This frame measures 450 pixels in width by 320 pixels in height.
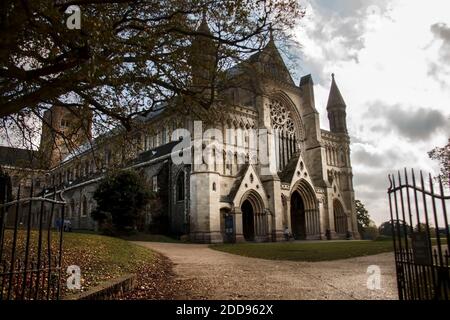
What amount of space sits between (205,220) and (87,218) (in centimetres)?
2286

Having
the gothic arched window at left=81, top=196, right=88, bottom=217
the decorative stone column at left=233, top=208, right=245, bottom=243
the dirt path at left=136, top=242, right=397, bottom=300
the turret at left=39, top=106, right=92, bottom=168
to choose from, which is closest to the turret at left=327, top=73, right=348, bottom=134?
the decorative stone column at left=233, top=208, right=245, bottom=243

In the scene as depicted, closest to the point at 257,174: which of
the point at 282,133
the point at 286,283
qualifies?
the point at 282,133

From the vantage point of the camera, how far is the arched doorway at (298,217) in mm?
39688

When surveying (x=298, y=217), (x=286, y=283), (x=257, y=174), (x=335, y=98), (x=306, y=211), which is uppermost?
(x=335, y=98)

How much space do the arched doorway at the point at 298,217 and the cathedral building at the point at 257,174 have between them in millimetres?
107

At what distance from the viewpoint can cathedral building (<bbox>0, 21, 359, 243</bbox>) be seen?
31.3m

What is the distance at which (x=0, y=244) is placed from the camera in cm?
462

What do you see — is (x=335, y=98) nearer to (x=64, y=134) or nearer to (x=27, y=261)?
(x=64, y=134)

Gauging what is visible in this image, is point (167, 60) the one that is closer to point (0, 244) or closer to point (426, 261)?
point (0, 244)

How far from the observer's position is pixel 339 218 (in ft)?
143

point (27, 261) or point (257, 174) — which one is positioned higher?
point (257, 174)

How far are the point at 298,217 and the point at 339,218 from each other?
21.0 feet

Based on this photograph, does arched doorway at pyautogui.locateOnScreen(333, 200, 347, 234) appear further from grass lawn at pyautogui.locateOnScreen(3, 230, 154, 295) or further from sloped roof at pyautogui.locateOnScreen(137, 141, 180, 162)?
grass lawn at pyautogui.locateOnScreen(3, 230, 154, 295)

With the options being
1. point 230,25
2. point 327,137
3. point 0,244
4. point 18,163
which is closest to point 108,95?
point 230,25
